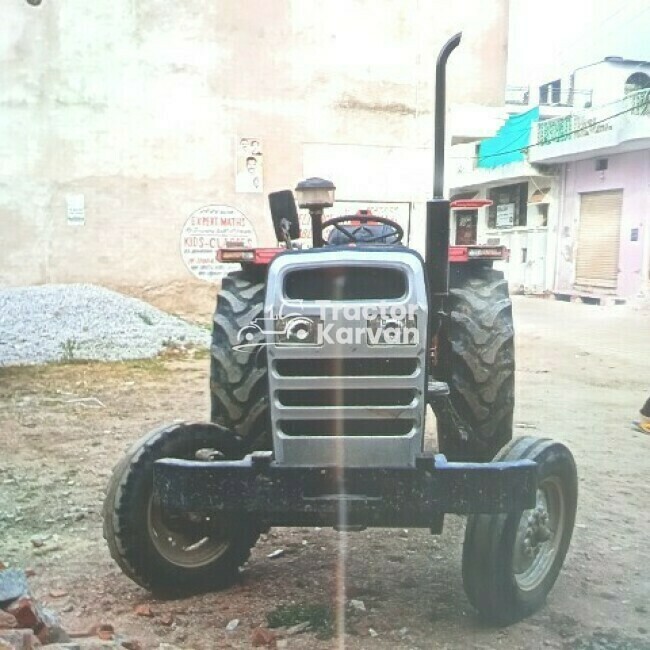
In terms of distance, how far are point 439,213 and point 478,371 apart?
927 mm

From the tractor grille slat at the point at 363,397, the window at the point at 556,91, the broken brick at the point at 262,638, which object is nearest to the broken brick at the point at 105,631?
the broken brick at the point at 262,638

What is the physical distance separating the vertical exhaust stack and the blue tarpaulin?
897 inches

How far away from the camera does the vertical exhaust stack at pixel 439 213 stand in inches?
124

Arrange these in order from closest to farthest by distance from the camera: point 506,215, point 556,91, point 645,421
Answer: point 645,421 < point 506,215 < point 556,91

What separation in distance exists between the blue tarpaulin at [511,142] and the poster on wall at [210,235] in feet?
42.2

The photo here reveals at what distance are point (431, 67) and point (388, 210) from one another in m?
2.82

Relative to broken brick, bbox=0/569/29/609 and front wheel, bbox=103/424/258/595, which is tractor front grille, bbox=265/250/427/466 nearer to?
front wheel, bbox=103/424/258/595

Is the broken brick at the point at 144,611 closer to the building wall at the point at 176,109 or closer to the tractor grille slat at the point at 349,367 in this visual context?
the tractor grille slat at the point at 349,367

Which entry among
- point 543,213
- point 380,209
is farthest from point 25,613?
point 543,213

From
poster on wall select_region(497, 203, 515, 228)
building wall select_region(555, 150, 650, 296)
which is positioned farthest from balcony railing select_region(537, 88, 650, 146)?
poster on wall select_region(497, 203, 515, 228)

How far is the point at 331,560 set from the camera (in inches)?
158

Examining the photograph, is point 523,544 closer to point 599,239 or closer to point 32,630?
point 32,630

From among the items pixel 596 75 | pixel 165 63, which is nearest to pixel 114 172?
pixel 165 63

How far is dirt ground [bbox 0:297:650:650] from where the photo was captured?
326 cm
